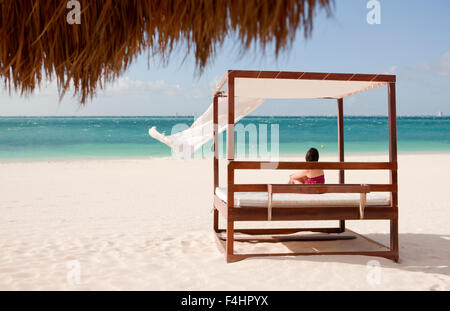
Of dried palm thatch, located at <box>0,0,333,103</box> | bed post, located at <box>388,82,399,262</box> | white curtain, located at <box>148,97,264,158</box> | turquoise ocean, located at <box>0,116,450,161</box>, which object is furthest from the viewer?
turquoise ocean, located at <box>0,116,450,161</box>

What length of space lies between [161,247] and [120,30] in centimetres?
264

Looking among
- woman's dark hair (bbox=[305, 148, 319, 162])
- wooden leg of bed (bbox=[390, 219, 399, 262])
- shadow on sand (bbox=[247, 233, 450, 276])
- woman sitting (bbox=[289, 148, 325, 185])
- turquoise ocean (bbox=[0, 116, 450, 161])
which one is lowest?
shadow on sand (bbox=[247, 233, 450, 276])

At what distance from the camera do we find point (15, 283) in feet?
10.1

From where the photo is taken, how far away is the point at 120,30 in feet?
6.38

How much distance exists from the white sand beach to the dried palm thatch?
1686 millimetres

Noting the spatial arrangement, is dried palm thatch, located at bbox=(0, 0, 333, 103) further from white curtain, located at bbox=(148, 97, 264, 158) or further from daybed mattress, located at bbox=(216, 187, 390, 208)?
white curtain, located at bbox=(148, 97, 264, 158)

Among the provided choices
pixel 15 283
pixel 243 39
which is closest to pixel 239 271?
pixel 15 283

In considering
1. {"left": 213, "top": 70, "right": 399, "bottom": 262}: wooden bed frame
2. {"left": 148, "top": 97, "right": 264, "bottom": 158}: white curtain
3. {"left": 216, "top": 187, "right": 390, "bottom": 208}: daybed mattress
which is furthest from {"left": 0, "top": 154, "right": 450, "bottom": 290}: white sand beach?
{"left": 148, "top": 97, "right": 264, "bottom": 158}: white curtain

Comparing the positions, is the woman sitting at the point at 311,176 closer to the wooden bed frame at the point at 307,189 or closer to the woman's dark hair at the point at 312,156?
the woman's dark hair at the point at 312,156

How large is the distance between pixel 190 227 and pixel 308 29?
12.0 feet

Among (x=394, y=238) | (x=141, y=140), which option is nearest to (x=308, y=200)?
(x=394, y=238)

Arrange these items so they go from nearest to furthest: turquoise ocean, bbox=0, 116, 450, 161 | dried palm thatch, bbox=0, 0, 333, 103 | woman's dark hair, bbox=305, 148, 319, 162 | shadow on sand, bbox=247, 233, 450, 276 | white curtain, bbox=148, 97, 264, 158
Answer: dried palm thatch, bbox=0, 0, 333, 103 < shadow on sand, bbox=247, 233, 450, 276 < woman's dark hair, bbox=305, 148, 319, 162 < white curtain, bbox=148, 97, 264, 158 < turquoise ocean, bbox=0, 116, 450, 161

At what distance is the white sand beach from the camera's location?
3162mm

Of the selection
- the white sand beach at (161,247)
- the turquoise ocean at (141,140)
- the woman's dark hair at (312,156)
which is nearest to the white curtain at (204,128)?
the white sand beach at (161,247)
